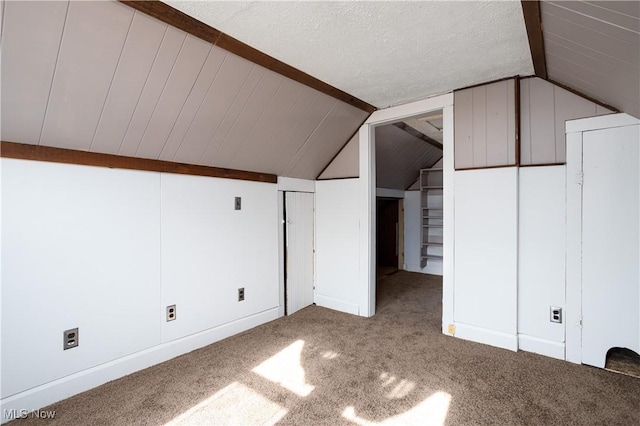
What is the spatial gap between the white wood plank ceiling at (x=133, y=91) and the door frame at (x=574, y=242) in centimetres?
222

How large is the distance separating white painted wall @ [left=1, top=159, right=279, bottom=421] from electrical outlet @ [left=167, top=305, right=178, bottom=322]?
4cm

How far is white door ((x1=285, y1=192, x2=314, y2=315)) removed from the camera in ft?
12.4

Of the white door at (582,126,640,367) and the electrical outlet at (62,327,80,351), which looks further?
the white door at (582,126,640,367)

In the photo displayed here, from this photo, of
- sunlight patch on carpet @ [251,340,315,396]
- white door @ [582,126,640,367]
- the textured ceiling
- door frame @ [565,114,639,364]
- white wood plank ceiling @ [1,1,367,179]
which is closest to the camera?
white wood plank ceiling @ [1,1,367,179]

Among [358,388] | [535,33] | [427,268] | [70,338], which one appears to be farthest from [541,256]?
[70,338]

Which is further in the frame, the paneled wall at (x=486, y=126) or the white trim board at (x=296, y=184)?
the white trim board at (x=296, y=184)

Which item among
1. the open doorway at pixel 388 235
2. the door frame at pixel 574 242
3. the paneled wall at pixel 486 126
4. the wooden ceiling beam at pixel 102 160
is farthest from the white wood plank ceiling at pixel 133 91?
the open doorway at pixel 388 235

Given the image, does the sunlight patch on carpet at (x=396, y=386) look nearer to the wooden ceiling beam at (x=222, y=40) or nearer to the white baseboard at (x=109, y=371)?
the white baseboard at (x=109, y=371)

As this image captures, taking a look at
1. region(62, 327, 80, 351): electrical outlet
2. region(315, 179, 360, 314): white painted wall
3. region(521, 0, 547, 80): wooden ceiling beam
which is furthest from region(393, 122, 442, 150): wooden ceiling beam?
region(62, 327, 80, 351): electrical outlet

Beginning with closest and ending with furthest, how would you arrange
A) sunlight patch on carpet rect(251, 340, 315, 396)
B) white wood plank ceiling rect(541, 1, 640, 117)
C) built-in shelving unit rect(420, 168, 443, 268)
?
white wood plank ceiling rect(541, 1, 640, 117)
sunlight patch on carpet rect(251, 340, 315, 396)
built-in shelving unit rect(420, 168, 443, 268)

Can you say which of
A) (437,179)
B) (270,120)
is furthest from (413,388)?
(437,179)

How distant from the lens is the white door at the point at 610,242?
7.48ft

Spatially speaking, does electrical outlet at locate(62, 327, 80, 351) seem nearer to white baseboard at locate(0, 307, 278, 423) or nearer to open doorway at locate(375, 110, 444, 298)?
white baseboard at locate(0, 307, 278, 423)

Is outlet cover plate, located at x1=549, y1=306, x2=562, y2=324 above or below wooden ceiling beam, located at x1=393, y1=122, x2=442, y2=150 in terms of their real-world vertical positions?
below
